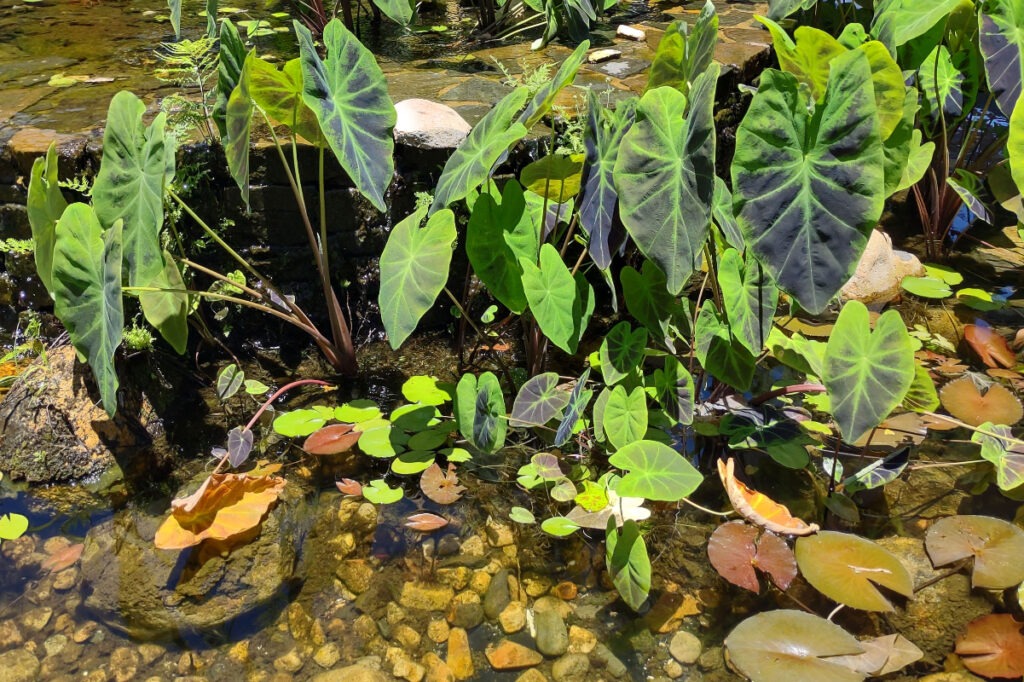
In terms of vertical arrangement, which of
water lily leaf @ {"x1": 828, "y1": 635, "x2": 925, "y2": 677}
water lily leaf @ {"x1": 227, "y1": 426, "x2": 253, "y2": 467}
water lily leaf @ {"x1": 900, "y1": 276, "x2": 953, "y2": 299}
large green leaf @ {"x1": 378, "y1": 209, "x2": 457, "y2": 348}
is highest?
large green leaf @ {"x1": 378, "y1": 209, "x2": 457, "y2": 348}

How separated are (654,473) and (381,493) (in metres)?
0.74

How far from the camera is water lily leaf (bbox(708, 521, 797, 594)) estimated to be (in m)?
1.82

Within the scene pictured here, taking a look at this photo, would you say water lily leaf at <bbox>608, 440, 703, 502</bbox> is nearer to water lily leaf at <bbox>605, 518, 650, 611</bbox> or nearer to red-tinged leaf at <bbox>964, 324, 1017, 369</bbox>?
water lily leaf at <bbox>605, 518, 650, 611</bbox>

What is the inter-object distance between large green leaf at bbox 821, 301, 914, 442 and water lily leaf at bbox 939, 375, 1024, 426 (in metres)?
0.69

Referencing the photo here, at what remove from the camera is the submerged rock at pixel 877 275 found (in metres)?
2.92

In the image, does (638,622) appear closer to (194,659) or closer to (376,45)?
(194,659)

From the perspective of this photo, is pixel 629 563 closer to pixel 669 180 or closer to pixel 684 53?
pixel 669 180

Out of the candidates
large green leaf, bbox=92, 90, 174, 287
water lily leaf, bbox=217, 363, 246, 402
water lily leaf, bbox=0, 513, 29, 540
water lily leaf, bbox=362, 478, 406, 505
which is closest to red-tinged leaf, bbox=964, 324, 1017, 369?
water lily leaf, bbox=362, 478, 406, 505

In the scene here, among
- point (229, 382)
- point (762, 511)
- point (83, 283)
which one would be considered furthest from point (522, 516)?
point (83, 283)

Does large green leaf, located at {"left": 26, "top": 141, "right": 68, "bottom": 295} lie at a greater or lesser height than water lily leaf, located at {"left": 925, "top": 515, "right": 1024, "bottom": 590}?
greater

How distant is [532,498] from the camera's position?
2121 millimetres

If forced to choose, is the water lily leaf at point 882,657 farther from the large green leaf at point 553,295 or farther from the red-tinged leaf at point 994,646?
the large green leaf at point 553,295

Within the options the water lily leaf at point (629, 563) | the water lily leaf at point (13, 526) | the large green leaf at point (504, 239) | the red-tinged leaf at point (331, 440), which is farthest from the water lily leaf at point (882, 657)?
the water lily leaf at point (13, 526)

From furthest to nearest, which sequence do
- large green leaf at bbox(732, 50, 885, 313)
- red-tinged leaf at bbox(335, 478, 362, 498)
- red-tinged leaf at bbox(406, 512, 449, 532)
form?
red-tinged leaf at bbox(335, 478, 362, 498), red-tinged leaf at bbox(406, 512, 449, 532), large green leaf at bbox(732, 50, 885, 313)
